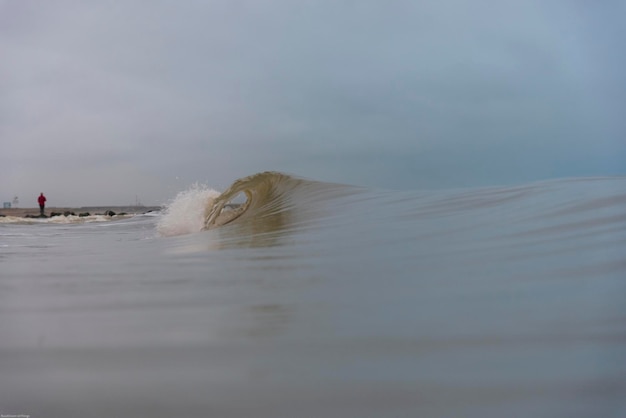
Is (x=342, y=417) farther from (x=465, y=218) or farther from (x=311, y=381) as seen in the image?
(x=465, y=218)

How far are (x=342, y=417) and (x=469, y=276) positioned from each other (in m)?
1.04

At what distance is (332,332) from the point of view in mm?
1079

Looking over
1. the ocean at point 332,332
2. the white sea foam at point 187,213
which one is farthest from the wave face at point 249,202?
the ocean at point 332,332

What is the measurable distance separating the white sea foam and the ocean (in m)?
4.17

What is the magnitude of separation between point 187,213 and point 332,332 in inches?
244

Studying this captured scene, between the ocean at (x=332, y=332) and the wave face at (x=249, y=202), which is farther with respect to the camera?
the wave face at (x=249, y=202)

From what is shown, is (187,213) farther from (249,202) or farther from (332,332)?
(332,332)

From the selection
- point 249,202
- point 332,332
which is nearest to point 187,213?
point 249,202

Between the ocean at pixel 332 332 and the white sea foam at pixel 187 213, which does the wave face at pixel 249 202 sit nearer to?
the white sea foam at pixel 187 213

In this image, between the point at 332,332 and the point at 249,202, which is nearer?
the point at 332,332

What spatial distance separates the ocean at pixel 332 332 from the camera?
0.74m

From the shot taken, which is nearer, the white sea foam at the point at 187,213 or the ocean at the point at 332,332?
the ocean at the point at 332,332

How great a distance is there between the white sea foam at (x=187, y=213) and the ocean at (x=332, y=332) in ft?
13.7

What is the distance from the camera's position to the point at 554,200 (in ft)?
12.8
